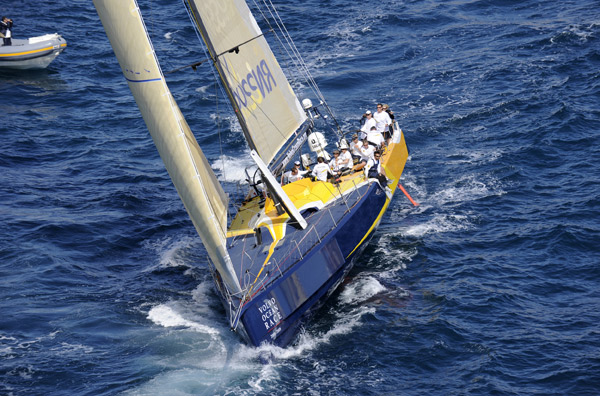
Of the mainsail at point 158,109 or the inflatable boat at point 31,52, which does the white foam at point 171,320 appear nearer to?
the mainsail at point 158,109

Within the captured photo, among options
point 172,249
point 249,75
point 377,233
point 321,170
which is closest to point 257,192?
point 321,170

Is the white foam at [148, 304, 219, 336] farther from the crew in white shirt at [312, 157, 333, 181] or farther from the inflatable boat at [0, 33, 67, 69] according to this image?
the inflatable boat at [0, 33, 67, 69]

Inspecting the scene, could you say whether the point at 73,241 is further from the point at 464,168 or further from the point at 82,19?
the point at 82,19

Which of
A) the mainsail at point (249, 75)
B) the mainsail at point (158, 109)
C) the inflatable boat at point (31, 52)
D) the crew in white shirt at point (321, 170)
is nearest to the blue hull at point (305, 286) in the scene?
the mainsail at point (158, 109)

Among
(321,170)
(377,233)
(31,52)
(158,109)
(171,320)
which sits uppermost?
(158,109)

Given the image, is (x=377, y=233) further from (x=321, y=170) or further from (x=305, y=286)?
(x=305, y=286)

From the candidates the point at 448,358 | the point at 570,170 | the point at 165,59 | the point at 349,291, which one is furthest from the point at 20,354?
the point at 165,59
